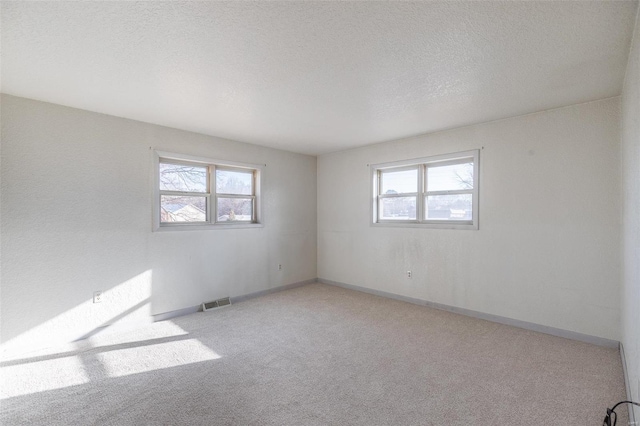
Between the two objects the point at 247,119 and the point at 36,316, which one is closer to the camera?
the point at 36,316

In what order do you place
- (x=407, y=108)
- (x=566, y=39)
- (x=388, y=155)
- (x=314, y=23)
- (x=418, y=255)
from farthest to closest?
(x=388, y=155) < (x=418, y=255) < (x=407, y=108) < (x=566, y=39) < (x=314, y=23)

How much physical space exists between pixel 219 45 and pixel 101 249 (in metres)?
2.71

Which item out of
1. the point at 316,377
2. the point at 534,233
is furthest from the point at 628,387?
the point at 316,377

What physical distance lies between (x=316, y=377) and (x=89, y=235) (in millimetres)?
2870

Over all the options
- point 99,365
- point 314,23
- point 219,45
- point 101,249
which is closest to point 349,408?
point 99,365

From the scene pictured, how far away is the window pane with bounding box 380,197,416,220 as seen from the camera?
4719 mm

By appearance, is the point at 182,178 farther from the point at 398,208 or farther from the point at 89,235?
the point at 398,208

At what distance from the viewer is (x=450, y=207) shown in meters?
4.27

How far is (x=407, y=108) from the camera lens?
331 centimetres

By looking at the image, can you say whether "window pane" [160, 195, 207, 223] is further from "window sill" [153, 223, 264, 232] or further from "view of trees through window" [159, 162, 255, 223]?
"window sill" [153, 223, 264, 232]

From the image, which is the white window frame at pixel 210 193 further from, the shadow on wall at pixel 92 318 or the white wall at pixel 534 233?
the white wall at pixel 534 233

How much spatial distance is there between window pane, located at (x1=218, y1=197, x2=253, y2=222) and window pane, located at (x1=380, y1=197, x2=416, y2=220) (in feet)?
7.29

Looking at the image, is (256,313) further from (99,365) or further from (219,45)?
(219,45)

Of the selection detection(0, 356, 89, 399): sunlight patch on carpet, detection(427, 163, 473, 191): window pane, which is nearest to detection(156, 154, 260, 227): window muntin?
detection(0, 356, 89, 399): sunlight patch on carpet
